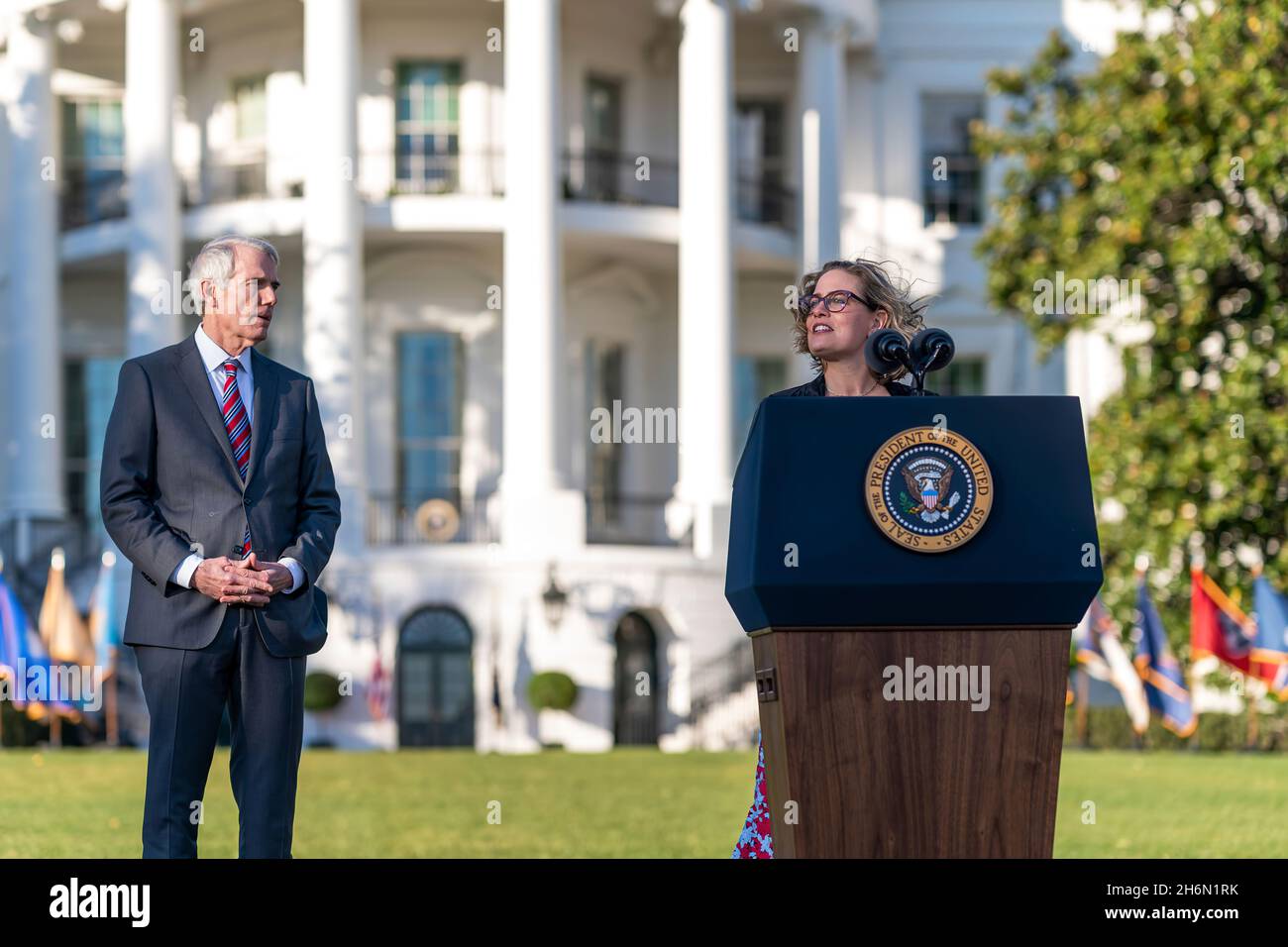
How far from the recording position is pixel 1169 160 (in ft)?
74.6

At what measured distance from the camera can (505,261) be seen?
3119 cm

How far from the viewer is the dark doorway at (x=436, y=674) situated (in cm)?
3048

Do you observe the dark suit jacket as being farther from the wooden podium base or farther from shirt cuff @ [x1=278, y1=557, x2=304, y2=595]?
the wooden podium base

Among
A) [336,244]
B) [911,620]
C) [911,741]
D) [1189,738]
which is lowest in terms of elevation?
[1189,738]

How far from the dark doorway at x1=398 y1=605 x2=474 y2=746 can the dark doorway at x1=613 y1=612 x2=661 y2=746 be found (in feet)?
7.16

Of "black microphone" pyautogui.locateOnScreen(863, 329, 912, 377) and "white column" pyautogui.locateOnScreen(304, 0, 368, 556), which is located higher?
"white column" pyautogui.locateOnScreen(304, 0, 368, 556)

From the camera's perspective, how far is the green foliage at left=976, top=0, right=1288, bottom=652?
22375mm

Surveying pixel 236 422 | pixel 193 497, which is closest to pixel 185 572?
pixel 193 497

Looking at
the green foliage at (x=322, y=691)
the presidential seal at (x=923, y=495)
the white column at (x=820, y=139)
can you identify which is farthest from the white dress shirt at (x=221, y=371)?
the white column at (x=820, y=139)

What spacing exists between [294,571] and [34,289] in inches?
1130

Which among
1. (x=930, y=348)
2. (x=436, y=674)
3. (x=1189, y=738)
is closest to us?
(x=930, y=348)

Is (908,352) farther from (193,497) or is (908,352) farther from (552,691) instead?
(552,691)

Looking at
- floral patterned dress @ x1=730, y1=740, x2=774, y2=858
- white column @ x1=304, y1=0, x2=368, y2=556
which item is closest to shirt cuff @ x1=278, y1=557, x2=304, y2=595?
floral patterned dress @ x1=730, y1=740, x2=774, y2=858
